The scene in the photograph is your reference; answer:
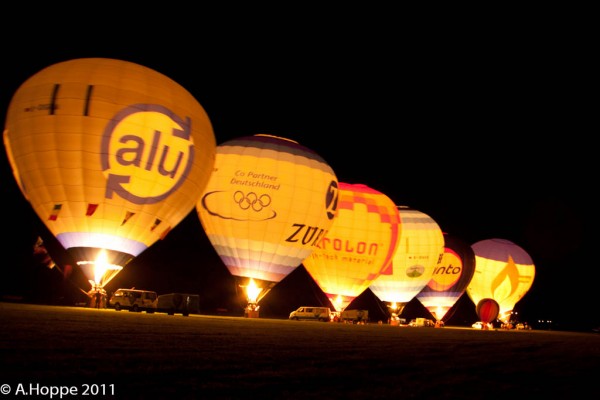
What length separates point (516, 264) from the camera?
41281 millimetres

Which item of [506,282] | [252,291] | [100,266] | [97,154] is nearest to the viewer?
[97,154]

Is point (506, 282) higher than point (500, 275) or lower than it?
lower

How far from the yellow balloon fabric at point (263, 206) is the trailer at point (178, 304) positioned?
1.89 metres

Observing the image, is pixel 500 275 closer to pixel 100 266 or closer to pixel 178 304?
pixel 178 304

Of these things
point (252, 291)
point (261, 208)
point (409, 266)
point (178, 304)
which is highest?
point (261, 208)

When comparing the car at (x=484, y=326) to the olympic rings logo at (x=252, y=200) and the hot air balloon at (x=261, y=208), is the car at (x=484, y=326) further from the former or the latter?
the olympic rings logo at (x=252, y=200)

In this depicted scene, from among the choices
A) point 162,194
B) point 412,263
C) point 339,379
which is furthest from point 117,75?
point 412,263

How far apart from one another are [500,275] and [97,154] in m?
30.8

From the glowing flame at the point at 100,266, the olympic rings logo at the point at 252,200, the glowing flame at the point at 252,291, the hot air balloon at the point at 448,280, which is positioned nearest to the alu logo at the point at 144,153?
the glowing flame at the point at 100,266

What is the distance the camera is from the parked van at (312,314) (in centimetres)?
2947

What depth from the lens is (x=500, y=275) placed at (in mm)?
40281

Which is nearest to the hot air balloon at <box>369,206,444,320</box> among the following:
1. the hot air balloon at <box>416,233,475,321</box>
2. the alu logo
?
the hot air balloon at <box>416,233,475,321</box>

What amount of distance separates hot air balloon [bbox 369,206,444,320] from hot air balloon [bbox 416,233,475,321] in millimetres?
3017

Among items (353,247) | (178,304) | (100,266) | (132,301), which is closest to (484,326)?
(353,247)
